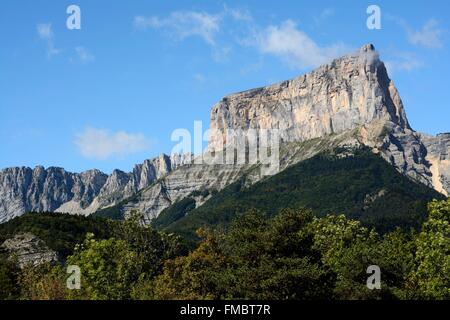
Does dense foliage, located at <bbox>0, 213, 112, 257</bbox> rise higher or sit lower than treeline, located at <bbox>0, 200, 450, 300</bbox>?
higher

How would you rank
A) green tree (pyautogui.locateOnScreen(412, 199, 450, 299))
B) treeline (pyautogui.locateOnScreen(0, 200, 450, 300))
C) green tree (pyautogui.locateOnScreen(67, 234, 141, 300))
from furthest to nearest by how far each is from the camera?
green tree (pyautogui.locateOnScreen(67, 234, 141, 300)), treeline (pyautogui.locateOnScreen(0, 200, 450, 300)), green tree (pyautogui.locateOnScreen(412, 199, 450, 299))

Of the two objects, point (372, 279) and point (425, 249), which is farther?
point (372, 279)

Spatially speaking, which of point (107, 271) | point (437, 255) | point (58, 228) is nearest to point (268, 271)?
point (437, 255)

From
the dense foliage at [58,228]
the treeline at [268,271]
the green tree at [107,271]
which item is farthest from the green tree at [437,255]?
the dense foliage at [58,228]

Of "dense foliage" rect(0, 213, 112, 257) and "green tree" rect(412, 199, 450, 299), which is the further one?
"dense foliage" rect(0, 213, 112, 257)

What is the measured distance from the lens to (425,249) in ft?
192

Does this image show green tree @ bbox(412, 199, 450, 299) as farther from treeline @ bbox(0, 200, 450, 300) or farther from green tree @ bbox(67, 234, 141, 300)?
green tree @ bbox(67, 234, 141, 300)

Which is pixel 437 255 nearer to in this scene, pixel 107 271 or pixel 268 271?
pixel 268 271

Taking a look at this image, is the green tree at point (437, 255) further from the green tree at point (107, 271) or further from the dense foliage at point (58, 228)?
the dense foliage at point (58, 228)

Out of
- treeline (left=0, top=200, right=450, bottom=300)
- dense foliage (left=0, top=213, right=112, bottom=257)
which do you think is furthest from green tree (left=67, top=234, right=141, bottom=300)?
dense foliage (left=0, top=213, right=112, bottom=257)

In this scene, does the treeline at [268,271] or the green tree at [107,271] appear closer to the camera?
the treeline at [268,271]

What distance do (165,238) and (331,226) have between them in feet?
86.8
